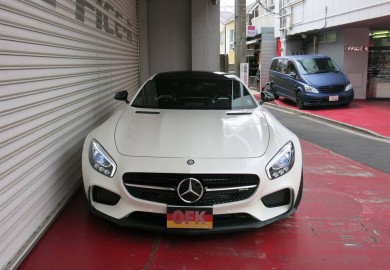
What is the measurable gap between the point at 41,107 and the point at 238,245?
Answer: 6.69ft

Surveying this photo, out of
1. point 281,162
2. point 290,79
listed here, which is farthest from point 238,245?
point 290,79

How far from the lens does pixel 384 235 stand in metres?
3.73

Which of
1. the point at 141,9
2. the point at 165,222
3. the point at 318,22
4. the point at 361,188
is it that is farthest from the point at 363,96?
the point at 165,222

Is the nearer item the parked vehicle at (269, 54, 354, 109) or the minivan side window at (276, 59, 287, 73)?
the parked vehicle at (269, 54, 354, 109)

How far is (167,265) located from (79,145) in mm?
2228

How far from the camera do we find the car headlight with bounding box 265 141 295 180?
3432mm

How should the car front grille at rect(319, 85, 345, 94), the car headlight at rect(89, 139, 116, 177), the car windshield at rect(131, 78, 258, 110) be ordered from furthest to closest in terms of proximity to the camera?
1. the car front grille at rect(319, 85, 345, 94)
2. the car windshield at rect(131, 78, 258, 110)
3. the car headlight at rect(89, 139, 116, 177)

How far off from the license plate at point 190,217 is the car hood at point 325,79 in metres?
11.7

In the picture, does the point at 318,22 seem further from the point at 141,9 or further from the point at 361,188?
the point at 361,188

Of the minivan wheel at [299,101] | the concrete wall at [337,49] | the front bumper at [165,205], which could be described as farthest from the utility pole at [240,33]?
the concrete wall at [337,49]

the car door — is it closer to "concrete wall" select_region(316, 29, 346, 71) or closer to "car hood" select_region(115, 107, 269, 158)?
"concrete wall" select_region(316, 29, 346, 71)

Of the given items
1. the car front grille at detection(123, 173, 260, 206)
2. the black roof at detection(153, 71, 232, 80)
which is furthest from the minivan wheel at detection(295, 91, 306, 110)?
the car front grille at detection(123, 173, 260, 206)

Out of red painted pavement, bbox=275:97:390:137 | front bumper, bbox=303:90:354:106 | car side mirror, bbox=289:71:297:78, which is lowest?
red painted pavement, bbox=275:97:390:137

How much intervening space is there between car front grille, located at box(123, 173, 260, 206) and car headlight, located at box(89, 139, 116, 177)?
0.17 meters
